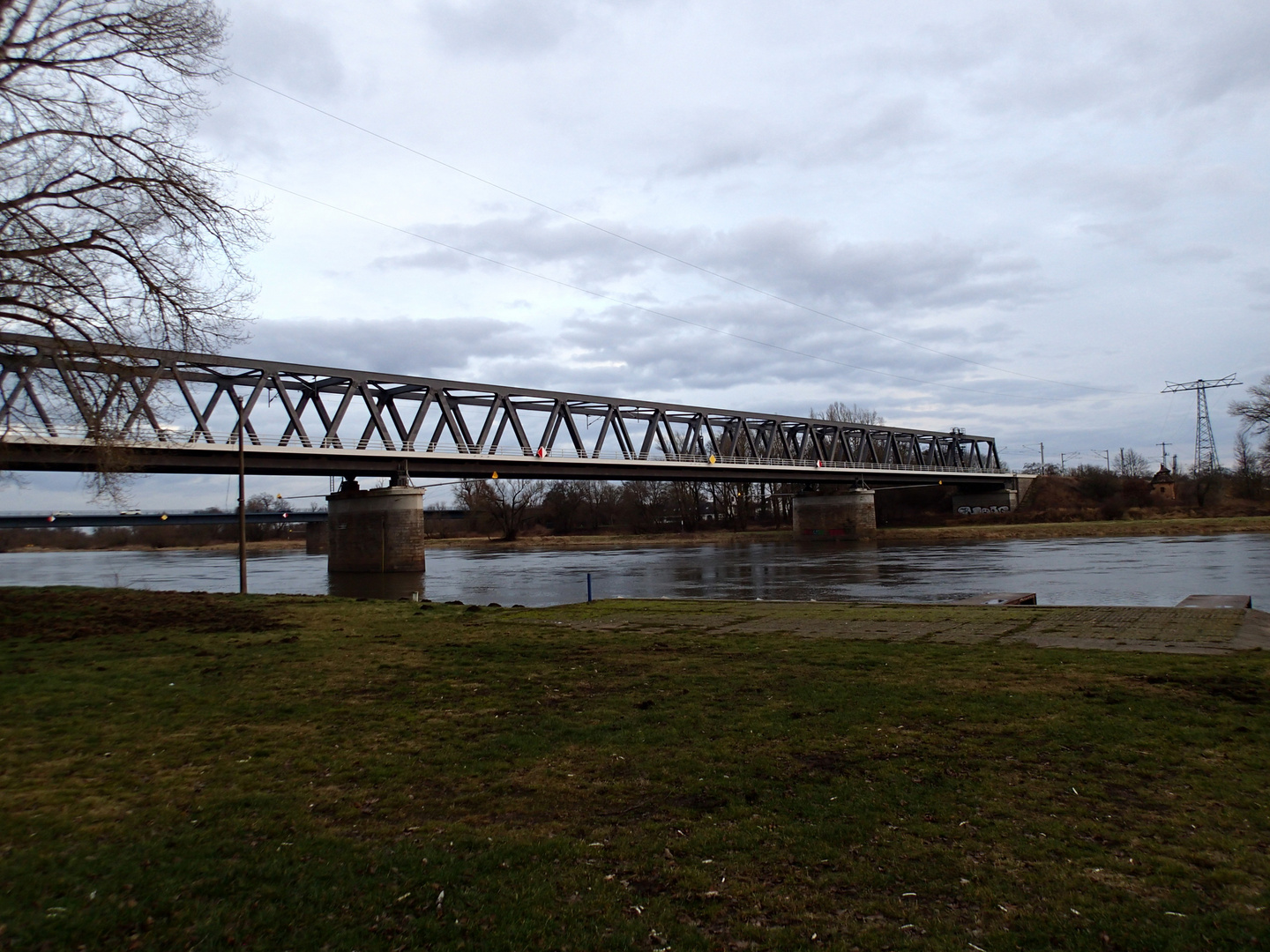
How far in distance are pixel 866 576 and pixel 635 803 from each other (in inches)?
1527

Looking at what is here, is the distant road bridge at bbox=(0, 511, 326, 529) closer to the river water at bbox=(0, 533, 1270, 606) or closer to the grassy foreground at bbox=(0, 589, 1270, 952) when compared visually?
the river water at bbox=(0, 533, 1270, 606)

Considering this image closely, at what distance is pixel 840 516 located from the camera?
10944cm

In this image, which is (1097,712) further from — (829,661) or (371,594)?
(371,594)

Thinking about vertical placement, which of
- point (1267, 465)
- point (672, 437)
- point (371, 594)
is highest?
point (672, 437)

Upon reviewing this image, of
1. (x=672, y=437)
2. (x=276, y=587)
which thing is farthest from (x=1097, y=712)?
(x=672, y=437)

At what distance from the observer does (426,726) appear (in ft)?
26.5

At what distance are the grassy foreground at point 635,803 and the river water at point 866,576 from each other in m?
20.1

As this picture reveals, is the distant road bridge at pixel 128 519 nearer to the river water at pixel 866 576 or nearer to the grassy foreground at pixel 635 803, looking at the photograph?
the river water at pixel 866 576

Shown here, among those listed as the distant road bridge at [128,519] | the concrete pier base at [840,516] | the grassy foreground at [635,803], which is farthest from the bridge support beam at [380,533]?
the concrete pier base at [840,516]

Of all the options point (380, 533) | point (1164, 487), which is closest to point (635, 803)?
point (380, 533)

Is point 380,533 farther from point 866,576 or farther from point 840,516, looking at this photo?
point 840,516

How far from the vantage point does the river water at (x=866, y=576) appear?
102 ft

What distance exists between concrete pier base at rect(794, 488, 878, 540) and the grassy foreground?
99.3 m

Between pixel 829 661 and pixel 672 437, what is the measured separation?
253 ft
